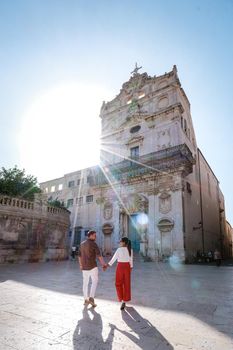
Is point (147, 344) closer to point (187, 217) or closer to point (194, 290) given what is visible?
point (194, 290)

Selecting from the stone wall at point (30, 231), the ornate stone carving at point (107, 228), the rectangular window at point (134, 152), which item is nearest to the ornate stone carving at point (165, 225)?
the ornate stone carving at point (107, 228)

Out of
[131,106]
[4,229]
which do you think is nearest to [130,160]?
[131,106]

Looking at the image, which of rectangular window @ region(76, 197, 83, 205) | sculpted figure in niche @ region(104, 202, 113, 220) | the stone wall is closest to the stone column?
sculpted figure in niche @ region(104, 202, 113, 220)

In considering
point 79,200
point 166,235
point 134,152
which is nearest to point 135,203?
point 166,235

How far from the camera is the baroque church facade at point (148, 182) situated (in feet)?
68.8

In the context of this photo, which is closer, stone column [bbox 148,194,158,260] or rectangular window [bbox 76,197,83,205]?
stone column [bbox 148,194,158,260]

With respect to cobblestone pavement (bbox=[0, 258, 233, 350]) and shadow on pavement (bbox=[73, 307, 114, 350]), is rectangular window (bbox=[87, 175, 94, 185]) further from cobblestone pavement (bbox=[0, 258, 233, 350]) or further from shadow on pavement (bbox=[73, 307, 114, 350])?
shadow on pavement (bbox=[73, 307, 114, 350])

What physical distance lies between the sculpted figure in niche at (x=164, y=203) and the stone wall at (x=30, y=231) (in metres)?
9.33

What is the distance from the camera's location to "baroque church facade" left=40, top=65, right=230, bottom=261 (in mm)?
20984

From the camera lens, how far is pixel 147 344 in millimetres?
2912

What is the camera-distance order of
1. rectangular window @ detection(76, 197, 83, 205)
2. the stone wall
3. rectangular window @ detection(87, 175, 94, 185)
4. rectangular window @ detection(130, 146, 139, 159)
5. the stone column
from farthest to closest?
rectangular window @ detection(76, 197, 83, 205) → rectangular window @ detection(87, 175, 94, 185) → rectangular window @ detection(130, 146, 139, 159) → the stone column → the stone wall

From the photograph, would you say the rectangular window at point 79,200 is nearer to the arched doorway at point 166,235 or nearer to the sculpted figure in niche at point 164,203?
the sculpted figure in niche at point 164,203

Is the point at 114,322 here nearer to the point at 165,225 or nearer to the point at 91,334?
the point at 91,334

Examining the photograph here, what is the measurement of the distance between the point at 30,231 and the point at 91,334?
47.2 ft
